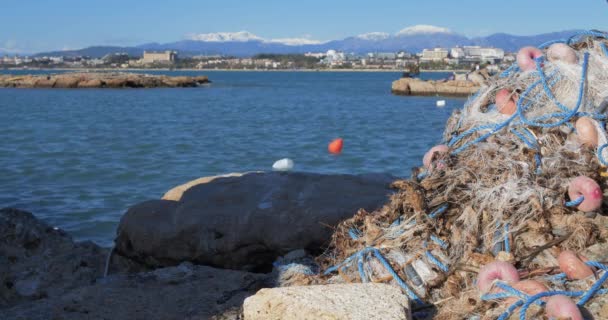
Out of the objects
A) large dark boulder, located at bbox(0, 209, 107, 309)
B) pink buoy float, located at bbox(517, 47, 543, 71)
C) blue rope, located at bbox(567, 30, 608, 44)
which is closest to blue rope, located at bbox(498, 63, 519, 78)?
pink buoy float, located at bbox(517, 47, 543, 71)

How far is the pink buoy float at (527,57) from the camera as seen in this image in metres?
6.20

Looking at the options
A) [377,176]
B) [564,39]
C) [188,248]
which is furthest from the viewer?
[377,176]

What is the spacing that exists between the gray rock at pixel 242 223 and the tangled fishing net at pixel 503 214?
2.77ft

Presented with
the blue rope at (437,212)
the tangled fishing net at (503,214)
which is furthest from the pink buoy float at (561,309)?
the blue rope at (437,212)

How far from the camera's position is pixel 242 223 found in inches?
273

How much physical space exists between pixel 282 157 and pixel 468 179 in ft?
44.0

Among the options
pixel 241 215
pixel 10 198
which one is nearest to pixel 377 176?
pixel 241 215

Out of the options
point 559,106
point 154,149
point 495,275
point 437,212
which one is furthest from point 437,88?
point 495,275

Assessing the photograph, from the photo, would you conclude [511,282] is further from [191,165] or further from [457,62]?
[457,62]

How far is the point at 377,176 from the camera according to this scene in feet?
28.3

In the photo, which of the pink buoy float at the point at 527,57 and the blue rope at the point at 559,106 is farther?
the pink buoy float at the point at 527,57

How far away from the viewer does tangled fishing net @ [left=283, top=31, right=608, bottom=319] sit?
4738 mm

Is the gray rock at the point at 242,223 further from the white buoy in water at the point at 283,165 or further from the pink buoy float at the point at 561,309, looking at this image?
the white buoy in water at the point at 283,165

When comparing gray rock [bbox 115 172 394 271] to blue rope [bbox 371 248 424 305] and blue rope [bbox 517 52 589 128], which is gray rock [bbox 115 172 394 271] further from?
blue rope [bbox 517 52 589 128]
